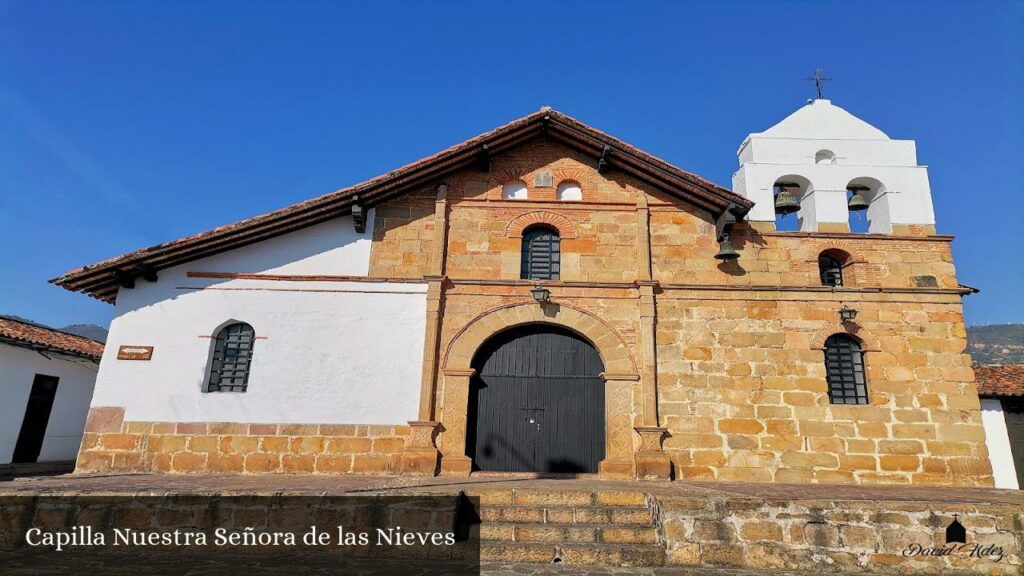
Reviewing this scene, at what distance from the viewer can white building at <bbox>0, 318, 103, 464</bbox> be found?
12.1 metres

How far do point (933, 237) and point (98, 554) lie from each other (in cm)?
1306

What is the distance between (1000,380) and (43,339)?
850 inches

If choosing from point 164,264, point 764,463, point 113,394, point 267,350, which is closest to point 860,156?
point 764,463

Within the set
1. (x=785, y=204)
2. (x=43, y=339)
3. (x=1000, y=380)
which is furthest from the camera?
(x=43, y=339)

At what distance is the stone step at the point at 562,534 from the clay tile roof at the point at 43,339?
1185 centimetres

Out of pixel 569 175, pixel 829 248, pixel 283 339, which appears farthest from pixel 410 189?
pixel 829 248

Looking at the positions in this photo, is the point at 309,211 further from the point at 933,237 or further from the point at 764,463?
the point at 933,237

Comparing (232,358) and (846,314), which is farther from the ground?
(846,314)

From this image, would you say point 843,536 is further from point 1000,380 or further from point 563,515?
point 1000,380

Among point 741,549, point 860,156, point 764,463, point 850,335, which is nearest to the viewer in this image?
point 741,549

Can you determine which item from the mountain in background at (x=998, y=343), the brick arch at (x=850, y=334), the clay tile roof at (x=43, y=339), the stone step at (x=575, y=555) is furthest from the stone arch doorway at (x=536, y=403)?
the mountain in background at (x=998, y=343)

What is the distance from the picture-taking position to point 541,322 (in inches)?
383

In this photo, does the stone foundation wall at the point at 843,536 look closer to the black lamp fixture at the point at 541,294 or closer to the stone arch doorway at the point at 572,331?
the stone arch doorway at the point at 572,331

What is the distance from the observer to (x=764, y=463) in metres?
8.89
